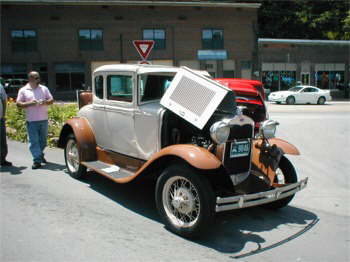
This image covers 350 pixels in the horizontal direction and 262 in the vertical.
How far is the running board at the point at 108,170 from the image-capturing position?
536 cm

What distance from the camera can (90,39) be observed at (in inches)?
1411

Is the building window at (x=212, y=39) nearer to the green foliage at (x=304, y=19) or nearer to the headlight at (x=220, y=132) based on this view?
the green foliage at (x=304, y=19)

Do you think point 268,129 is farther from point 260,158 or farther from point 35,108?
point 35,108

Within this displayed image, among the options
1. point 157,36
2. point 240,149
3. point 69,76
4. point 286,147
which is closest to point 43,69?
point 69,76

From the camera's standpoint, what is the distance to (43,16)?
114 ft

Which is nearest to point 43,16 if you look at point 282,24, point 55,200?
point 282,24

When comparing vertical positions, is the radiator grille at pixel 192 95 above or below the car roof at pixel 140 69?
below

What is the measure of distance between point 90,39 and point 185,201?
33910mm

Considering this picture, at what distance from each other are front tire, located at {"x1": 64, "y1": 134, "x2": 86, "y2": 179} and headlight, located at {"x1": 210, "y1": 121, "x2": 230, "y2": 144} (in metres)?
2.91

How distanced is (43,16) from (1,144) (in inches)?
1215

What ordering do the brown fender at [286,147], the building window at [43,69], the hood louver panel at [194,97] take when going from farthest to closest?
1. the building window at [43,69]
2. the brown fender at [286,147]
3. the hood louver panel at [194,97]

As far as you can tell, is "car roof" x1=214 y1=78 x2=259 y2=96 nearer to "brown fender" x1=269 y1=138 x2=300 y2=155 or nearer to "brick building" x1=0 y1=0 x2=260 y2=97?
"brown fender" x1=269 y1=138 x2=300 y2=155

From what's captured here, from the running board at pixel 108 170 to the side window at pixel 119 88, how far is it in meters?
1.03

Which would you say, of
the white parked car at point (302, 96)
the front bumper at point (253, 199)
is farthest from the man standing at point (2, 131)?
the white parked car at point (302, 96)
